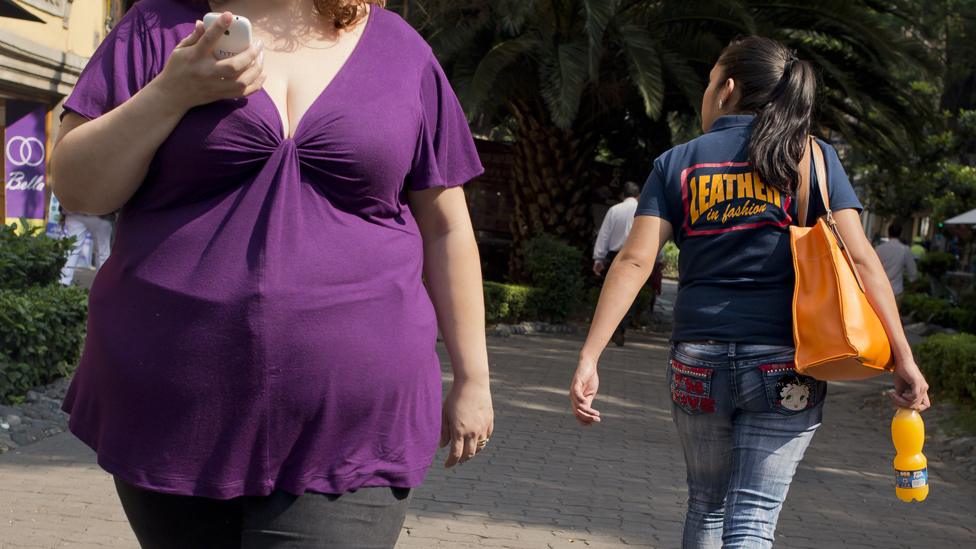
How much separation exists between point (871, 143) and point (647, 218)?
14167 millimetres

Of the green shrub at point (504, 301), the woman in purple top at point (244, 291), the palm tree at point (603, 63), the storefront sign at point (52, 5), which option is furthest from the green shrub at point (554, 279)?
the woman in purple top at point (244, 291)

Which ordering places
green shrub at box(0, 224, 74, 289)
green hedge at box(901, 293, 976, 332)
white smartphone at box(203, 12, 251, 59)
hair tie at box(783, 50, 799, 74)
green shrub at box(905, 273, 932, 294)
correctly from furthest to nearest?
1. green shrub at box(905, 273, 932, 294)
2. green hedge at box(901, 293, 976, 332)
3. green shrub at box(0, 224, 74, 289)
4. hair tie at box(783, 50, 799, 74)
5. white smartphone at box(203, 12, 251, 59)

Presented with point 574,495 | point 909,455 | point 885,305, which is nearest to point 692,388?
point 885,305

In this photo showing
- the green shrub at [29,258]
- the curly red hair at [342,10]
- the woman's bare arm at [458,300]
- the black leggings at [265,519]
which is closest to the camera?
the black leggings at [265,519]

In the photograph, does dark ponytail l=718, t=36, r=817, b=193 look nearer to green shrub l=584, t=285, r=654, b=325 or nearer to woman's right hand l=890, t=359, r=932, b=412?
woman's right hand l=890, t=359, r=932, b=412

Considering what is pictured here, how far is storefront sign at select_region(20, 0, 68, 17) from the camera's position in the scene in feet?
42.2

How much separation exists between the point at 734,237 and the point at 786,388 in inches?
17.0

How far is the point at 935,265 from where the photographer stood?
25203 millimetres

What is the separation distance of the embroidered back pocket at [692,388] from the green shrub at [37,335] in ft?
15.2

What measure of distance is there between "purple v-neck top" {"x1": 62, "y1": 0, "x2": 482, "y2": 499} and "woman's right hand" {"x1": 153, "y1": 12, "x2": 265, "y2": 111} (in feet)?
0.15

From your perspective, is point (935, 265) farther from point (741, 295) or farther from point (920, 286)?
point (741, 295)

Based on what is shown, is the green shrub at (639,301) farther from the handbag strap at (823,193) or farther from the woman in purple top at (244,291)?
the woman in purple top at (244,291)

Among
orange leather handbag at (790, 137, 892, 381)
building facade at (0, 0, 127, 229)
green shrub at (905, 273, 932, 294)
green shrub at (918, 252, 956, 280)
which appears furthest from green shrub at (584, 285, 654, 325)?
orange leather handbag at (790, 137, 892, 381)

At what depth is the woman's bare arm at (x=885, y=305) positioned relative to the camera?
10.1 feet
